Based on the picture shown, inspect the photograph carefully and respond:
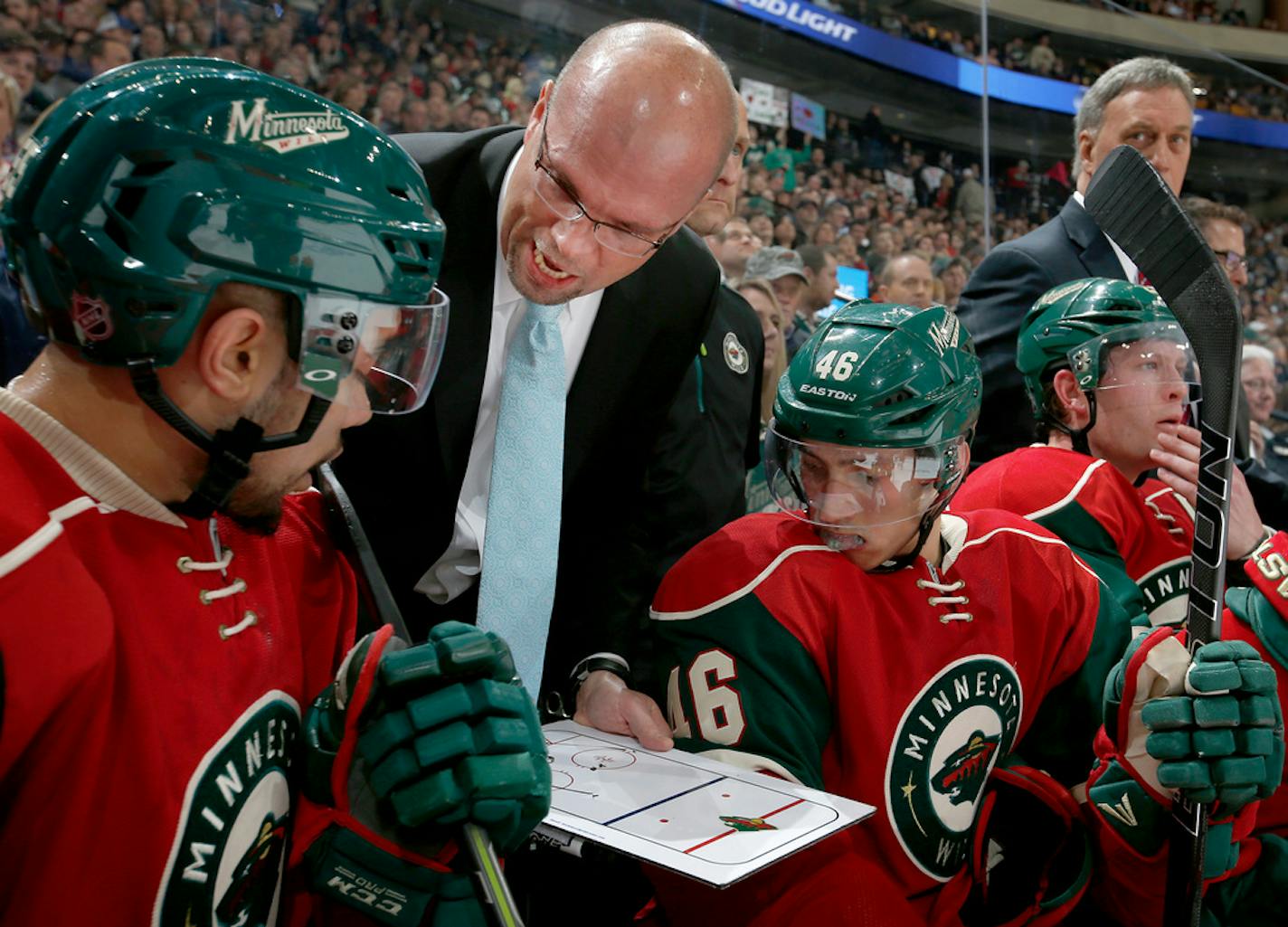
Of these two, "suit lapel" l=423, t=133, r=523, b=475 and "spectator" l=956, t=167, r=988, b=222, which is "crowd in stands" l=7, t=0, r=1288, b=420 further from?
"suit lapel" l=423, t=133, r=523, b=475

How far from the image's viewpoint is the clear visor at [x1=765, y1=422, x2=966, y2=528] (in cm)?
162

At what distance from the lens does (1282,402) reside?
6.22 metres

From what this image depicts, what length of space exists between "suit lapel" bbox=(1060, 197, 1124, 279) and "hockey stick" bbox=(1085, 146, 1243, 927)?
4.12 ft

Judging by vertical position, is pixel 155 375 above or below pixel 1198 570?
above

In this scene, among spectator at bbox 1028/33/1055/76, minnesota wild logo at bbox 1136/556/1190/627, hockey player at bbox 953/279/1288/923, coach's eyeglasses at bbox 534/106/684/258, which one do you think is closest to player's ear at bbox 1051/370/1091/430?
hockey player at bbox 953/279/1288/923

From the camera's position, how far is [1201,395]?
156 centimetres

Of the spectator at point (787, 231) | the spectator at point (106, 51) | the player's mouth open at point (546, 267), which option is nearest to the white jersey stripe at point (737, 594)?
the player's mouth open at point (546, 267)

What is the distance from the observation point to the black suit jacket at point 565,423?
1695mm

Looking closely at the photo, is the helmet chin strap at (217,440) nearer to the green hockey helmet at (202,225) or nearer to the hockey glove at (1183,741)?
the green hockey helmet at (202,225)

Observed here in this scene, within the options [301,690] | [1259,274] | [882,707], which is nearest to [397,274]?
[301,690]

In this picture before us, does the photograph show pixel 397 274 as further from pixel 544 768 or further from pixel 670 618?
pixel 670 618

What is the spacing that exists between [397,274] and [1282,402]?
634 centimetres

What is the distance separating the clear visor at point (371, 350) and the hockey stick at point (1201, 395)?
3.36ft

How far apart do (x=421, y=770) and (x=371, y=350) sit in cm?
39
